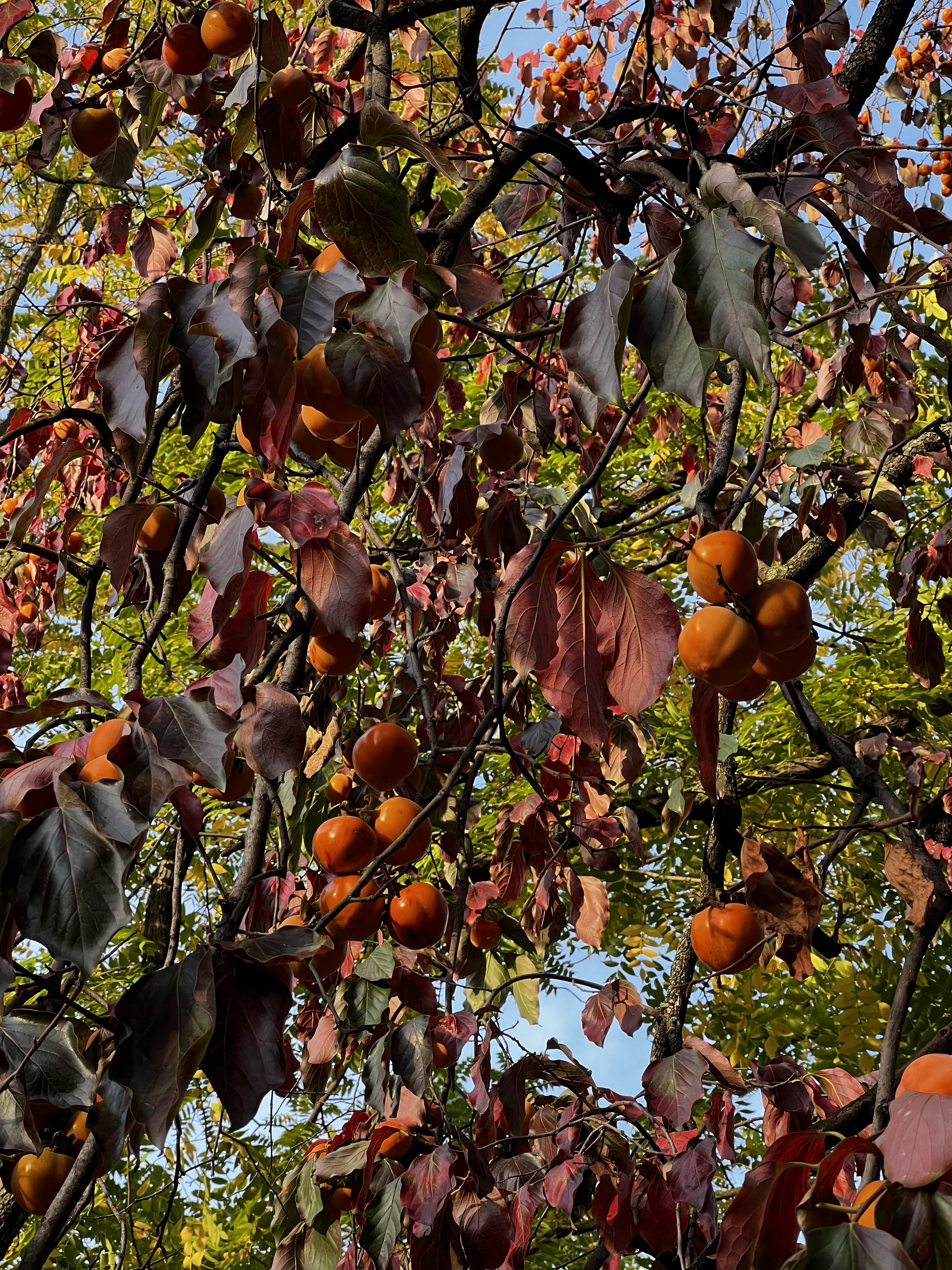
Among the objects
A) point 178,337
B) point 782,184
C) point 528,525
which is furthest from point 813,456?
point 178,337

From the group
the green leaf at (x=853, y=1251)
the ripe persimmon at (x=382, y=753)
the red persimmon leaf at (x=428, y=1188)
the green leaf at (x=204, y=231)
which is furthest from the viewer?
the red persimmon leaf at (x=428, y=1188)

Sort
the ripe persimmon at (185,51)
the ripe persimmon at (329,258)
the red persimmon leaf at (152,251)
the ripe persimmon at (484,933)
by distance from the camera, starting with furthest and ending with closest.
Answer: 1. the ripe persimmon at (484,933)
2. the red persimmon leaf at (152,251)
3. the ripe persimmon at (185,51)
4. the ripe persimmon at (329,258)

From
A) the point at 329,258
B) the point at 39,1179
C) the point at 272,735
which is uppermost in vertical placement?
the point at 329,258

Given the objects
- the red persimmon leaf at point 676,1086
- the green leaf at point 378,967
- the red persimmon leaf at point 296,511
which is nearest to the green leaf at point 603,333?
the red persimmon leaf at point 296,511

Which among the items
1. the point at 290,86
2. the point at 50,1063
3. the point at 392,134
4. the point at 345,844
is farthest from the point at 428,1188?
the point at 290,86

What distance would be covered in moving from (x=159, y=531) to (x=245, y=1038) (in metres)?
0.66

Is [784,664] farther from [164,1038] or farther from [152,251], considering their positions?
[152,251]

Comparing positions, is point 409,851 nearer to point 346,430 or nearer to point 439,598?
point 346,430

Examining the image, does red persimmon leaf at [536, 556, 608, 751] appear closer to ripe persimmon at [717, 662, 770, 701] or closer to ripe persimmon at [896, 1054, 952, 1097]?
ripe persimmon at [717, 662, 770, 701]

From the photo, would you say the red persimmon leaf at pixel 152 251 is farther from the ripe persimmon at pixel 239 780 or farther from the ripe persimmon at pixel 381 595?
the ripe persimmon at pixel 239 780

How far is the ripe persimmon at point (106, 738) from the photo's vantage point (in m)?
0.86

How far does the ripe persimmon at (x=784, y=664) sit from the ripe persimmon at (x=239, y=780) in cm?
55

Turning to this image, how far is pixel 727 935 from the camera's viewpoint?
4.76 feet

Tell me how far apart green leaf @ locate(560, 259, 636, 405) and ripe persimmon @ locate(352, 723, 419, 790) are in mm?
633
